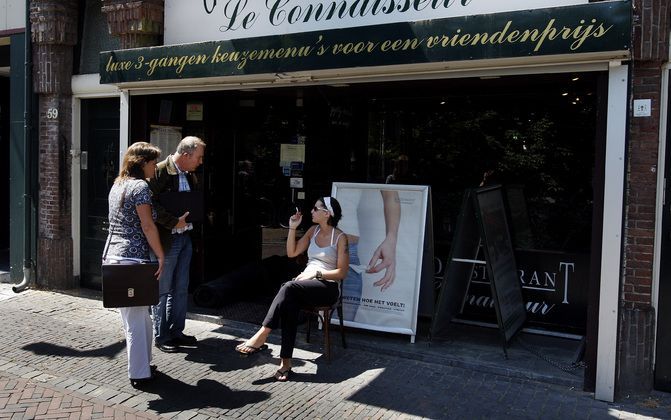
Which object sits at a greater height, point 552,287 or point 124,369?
point 552,287

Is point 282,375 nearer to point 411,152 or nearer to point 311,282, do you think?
point 311,282

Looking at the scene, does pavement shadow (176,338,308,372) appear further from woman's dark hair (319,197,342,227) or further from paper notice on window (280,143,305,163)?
paper notice on window (280,143,305,163)

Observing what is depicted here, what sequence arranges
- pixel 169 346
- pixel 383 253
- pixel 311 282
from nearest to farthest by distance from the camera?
pixel 311 282
pixel 169 346
pixel 383 253

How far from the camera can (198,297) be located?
22.8ft

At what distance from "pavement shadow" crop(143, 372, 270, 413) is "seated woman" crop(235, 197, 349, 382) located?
1.31 ft

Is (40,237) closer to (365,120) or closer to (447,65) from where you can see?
(365,120)

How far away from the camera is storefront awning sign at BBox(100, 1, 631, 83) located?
14.5 feet

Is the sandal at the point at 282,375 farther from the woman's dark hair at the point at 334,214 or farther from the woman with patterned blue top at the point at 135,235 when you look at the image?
the woman's dark hair at the point at 334,214

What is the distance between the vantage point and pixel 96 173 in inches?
301

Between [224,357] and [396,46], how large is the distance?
2979 mm

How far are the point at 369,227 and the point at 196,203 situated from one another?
1.64 metres

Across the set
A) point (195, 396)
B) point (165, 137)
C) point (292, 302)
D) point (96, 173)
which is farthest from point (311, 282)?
point (96, 173)

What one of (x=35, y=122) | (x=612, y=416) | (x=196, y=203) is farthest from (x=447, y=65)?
(x=35, y=122)

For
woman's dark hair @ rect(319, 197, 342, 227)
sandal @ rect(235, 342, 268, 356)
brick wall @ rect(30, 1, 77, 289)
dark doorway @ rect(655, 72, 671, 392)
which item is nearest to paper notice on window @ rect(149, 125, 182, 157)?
brick wall @ rect(30, 1, 77, 289)
